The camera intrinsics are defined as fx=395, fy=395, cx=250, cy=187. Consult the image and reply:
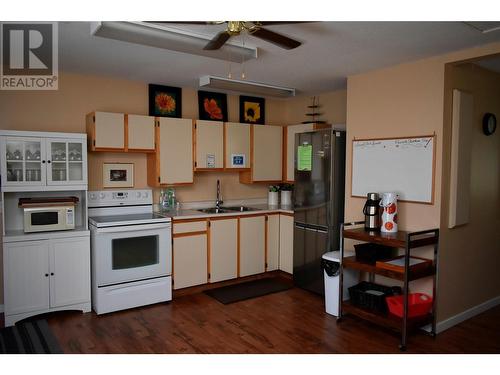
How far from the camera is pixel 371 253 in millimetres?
3355

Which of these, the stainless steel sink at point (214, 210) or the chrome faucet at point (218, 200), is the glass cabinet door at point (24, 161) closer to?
the stainless steel sink at point (214, 210)

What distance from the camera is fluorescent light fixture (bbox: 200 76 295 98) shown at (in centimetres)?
402

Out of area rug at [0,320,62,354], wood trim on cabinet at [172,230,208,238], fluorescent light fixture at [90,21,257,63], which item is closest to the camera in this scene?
area rug at [0,320,62,354]

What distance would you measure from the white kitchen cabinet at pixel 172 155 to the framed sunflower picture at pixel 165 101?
280mm

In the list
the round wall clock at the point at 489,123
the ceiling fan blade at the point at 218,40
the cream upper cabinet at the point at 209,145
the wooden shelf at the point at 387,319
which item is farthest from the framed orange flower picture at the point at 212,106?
the round wall clock at the point at 489,123

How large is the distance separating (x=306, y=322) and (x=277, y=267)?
1.40 m

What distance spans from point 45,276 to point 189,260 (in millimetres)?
1373

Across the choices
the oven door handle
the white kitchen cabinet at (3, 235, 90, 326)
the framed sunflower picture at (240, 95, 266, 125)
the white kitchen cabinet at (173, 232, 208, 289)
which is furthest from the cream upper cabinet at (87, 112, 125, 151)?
the framed sunflower picture at (240, 95, 266, 125)

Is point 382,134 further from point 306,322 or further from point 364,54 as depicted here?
point 306,322

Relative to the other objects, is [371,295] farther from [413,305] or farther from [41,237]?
[41,237]

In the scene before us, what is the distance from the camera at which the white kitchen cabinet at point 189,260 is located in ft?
13.6

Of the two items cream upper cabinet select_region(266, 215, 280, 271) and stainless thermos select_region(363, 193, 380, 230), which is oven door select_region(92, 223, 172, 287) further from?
stainless thermos select_region(363, 193, 380, 230)

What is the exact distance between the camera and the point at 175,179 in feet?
14.3

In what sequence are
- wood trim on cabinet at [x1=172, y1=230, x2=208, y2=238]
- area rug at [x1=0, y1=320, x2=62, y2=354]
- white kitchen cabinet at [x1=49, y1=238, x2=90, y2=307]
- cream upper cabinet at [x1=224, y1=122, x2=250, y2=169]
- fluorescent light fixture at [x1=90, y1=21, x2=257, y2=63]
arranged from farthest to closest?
cream upper cabinet at [x1=224, y1=122, x2=250, y2=169] → wood trim on cabinet at [x1=172, y1=230, x2=208, y2=238] → white kitchen cabinet at [x1=49, y1=238, x2=90, y2=307] → fluorescent light fixture at [x1=90, y1=21, x2=257, y2=63] → area rug at [x1=0, y1=320, x2=62, y2=354]
